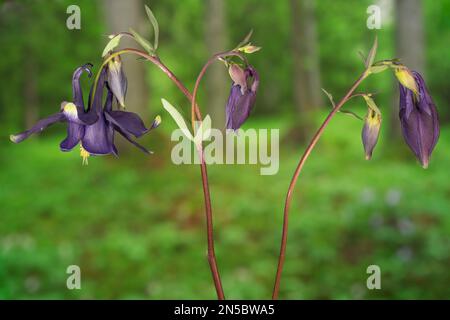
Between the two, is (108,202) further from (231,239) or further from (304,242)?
(304,242)

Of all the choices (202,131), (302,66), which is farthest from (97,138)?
(302,66)

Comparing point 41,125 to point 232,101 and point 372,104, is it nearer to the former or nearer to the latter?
point 232,101

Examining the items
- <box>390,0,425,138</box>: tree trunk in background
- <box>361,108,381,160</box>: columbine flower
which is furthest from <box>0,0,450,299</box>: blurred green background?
<box>361,108,381,160</box>: columbine flower

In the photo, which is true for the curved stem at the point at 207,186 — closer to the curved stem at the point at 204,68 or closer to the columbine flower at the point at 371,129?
the curved stem at the point at 204,68

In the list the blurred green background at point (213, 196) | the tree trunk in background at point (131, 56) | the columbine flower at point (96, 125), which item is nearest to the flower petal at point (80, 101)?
the columbine flower at point (96, 125)

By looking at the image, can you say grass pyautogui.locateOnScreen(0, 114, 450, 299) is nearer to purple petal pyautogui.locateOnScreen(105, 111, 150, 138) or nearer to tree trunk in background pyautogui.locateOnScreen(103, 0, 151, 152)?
tree trunk in background pyautogui.locateOnScreen(103, 0, 151, 152)

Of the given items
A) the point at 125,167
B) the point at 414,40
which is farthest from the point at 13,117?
the point at 414,40
